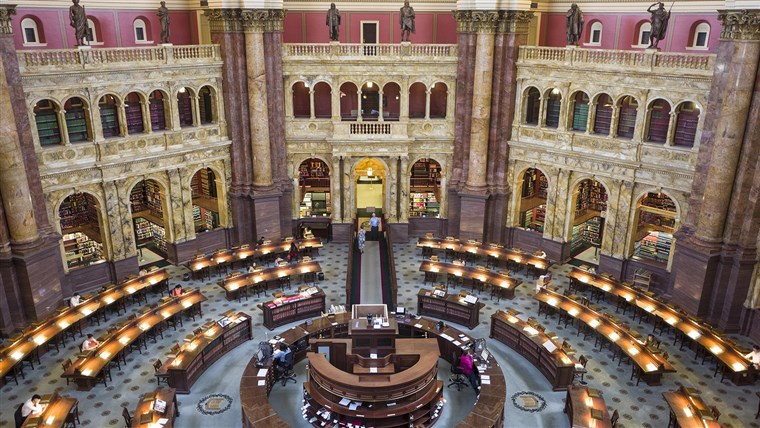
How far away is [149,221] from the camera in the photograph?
1190 inches

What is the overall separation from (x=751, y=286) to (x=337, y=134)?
60.5ft

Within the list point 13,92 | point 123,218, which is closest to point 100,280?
point 123,218

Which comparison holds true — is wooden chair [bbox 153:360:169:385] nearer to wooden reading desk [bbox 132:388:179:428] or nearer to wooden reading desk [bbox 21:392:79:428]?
wooden reading desk [bbox 132:388:179:428]

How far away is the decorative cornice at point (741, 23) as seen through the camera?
63.0 ft

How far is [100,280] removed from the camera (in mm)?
25469

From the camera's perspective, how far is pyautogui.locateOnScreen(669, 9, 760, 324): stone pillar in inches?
778

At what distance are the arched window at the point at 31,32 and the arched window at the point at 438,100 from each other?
18301mm

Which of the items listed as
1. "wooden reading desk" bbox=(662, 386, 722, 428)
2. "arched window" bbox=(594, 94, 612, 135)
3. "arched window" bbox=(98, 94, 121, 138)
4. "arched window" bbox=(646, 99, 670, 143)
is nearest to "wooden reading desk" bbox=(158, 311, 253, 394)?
"arched window" bbox=(98, 94, 121, 138)

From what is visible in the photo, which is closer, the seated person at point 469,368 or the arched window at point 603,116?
the seated person at point 469,368

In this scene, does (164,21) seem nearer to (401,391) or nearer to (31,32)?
(31,32)

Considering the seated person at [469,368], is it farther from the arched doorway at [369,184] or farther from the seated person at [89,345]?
the arched doorway at [369,184]

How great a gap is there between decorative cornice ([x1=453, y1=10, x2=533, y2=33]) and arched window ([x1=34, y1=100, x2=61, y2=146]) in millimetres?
17804

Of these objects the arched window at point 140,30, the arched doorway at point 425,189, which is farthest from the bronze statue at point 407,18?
the arched window at point 140,30

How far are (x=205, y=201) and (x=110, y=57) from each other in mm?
9955
